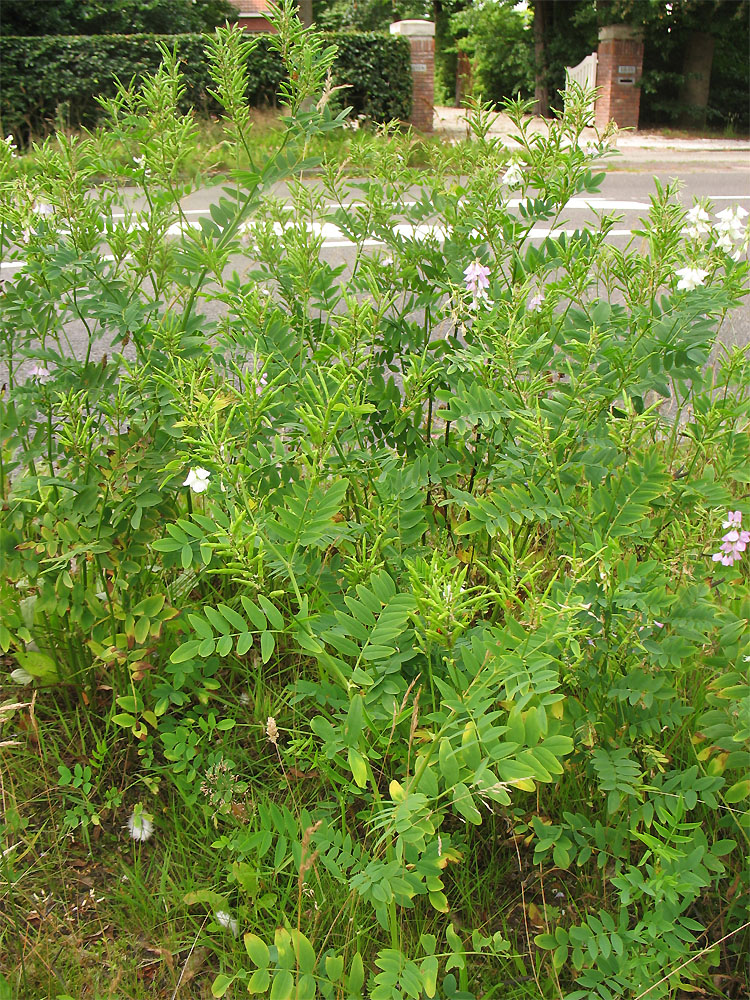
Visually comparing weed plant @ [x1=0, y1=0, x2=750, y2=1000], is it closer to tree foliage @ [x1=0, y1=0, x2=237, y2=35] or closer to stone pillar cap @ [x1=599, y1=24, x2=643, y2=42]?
tree foliage @ [x1=0, y1=0, x2=237, y2=35]

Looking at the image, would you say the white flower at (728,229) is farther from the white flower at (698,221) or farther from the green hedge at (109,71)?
the green hedge at (109,71)

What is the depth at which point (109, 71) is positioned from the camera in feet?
39.5

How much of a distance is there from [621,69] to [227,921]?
17702 millimetres

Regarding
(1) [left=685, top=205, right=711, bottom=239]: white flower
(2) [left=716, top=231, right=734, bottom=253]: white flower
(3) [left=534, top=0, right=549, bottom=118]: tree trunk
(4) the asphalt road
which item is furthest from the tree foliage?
(2) [left=716, top=231, right=734, bottom=253]: white flower

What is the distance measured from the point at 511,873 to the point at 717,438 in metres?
1.01

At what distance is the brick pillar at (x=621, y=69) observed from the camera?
15711mm

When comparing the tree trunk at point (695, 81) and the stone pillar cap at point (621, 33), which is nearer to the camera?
the stone pillar cap at point (621, 33)

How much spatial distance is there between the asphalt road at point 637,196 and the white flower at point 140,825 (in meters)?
3.06

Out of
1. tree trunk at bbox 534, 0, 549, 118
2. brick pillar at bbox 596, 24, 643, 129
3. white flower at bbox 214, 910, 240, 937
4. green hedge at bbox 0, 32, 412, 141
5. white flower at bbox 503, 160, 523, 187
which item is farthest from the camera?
tree trunk at bbox 534, 0, 549, 118

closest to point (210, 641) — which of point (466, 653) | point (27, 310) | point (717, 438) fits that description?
point (466, 653)

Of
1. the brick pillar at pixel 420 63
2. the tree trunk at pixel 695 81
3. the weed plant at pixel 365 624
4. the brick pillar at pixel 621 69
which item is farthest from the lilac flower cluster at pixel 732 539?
the tree trunk at pixel 695 81

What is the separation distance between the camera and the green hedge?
38.8ft

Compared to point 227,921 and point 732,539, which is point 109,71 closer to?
point 732,539

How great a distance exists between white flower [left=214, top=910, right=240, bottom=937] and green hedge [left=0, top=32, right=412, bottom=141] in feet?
37.7
